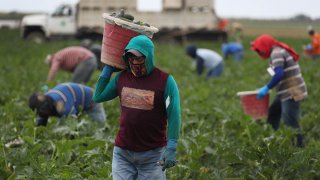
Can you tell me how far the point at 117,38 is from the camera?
3.88m

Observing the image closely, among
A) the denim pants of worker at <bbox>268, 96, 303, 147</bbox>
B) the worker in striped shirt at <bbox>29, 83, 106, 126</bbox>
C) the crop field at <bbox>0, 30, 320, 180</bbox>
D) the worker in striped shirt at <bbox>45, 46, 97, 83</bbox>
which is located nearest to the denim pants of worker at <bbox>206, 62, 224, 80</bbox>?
the crop field at <bbox>0, 30, 320, 180</bbox>

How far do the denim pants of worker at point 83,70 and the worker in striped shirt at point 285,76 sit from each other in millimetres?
2994

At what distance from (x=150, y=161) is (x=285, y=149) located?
5.53ft

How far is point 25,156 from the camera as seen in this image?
486 centimetres

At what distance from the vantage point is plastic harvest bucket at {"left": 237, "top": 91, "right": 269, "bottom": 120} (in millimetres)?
7164

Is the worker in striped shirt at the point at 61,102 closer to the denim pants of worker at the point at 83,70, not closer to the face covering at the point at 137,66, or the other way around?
the denim pants of worker at the point at 83,70

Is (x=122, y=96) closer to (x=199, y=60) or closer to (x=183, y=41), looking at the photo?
(x=199, y=60)

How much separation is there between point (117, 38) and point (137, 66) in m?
0.29

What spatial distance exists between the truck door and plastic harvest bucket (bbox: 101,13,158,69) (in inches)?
861

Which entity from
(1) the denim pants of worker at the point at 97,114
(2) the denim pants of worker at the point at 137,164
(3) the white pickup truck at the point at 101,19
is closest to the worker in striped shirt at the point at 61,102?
(1) the denim pants of worker at the point at 97,114

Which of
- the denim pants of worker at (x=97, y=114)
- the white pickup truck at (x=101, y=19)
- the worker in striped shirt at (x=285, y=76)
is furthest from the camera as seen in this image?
the white pickup truck at (x=101, y=19)

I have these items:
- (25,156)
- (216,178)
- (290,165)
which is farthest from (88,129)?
(290,165)

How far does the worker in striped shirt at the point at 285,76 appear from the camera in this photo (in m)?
6.29

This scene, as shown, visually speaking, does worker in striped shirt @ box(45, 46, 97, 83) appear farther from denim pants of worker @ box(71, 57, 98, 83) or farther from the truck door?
the truck door
